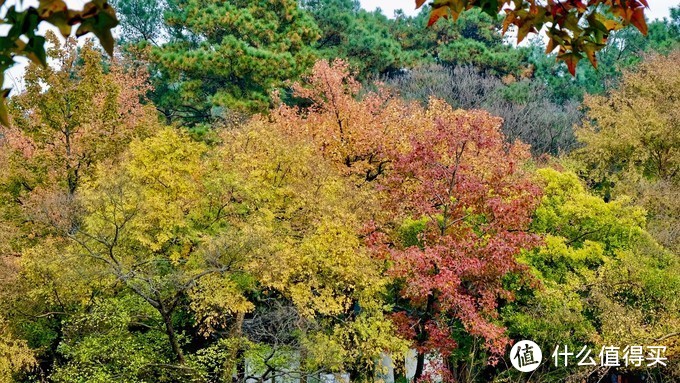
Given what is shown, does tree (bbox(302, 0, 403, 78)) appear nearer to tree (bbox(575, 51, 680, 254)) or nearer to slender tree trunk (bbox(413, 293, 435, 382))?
tree (bbox(575, 51, 680, 254))

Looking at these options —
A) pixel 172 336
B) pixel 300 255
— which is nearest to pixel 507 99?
pixel 300 255

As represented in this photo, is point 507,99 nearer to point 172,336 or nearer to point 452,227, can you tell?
point 452,227

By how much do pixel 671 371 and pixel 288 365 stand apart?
22.2 ft

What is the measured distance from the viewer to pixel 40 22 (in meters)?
1.69

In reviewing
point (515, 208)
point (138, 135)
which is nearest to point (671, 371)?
point (515, 208)

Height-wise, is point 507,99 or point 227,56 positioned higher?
point 507,99

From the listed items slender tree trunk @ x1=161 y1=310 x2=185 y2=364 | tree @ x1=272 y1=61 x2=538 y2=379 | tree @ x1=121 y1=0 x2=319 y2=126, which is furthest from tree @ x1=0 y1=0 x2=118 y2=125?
tree @ x1=121 y1=0 x2=319 y2=126

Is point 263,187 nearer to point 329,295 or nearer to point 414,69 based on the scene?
point 329,295

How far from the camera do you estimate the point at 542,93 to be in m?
30.5

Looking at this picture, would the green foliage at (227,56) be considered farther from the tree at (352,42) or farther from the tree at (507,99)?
the tree at (507,99)

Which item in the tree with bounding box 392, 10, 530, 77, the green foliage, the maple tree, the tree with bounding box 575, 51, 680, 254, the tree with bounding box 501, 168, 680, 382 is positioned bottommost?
the maple tree

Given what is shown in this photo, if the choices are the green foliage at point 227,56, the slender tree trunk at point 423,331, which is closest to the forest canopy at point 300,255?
the slender tree trunk at point 423,331

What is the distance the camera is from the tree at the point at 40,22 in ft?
5.37

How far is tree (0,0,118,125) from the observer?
1638mm
